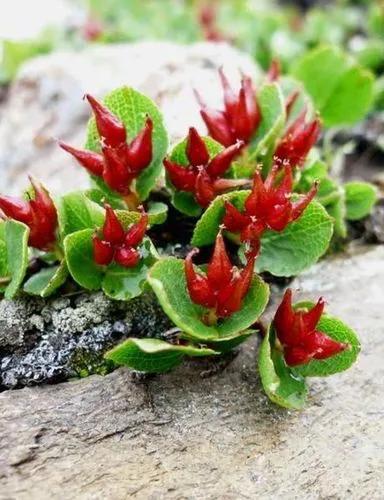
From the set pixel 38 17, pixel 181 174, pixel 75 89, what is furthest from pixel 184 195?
pixel 38 17

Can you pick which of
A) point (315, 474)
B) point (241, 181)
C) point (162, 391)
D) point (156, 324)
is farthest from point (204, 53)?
point (315, 474)

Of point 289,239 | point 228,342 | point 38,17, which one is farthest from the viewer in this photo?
point 38,17

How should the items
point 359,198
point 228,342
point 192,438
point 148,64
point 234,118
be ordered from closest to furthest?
point 192,438, point 228,342, point 234,118, point 359,198, point 148,64

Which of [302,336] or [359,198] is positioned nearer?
[302,336]

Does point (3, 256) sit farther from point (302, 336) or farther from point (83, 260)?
point (302, 336)

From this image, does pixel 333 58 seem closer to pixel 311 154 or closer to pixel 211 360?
pixel 311 154

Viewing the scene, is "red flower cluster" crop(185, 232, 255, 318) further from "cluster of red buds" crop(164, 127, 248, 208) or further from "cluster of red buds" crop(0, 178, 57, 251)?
"cluster of red buds" crop(0, 178, 57, 251)

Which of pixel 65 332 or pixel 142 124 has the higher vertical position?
pixel 142 124
